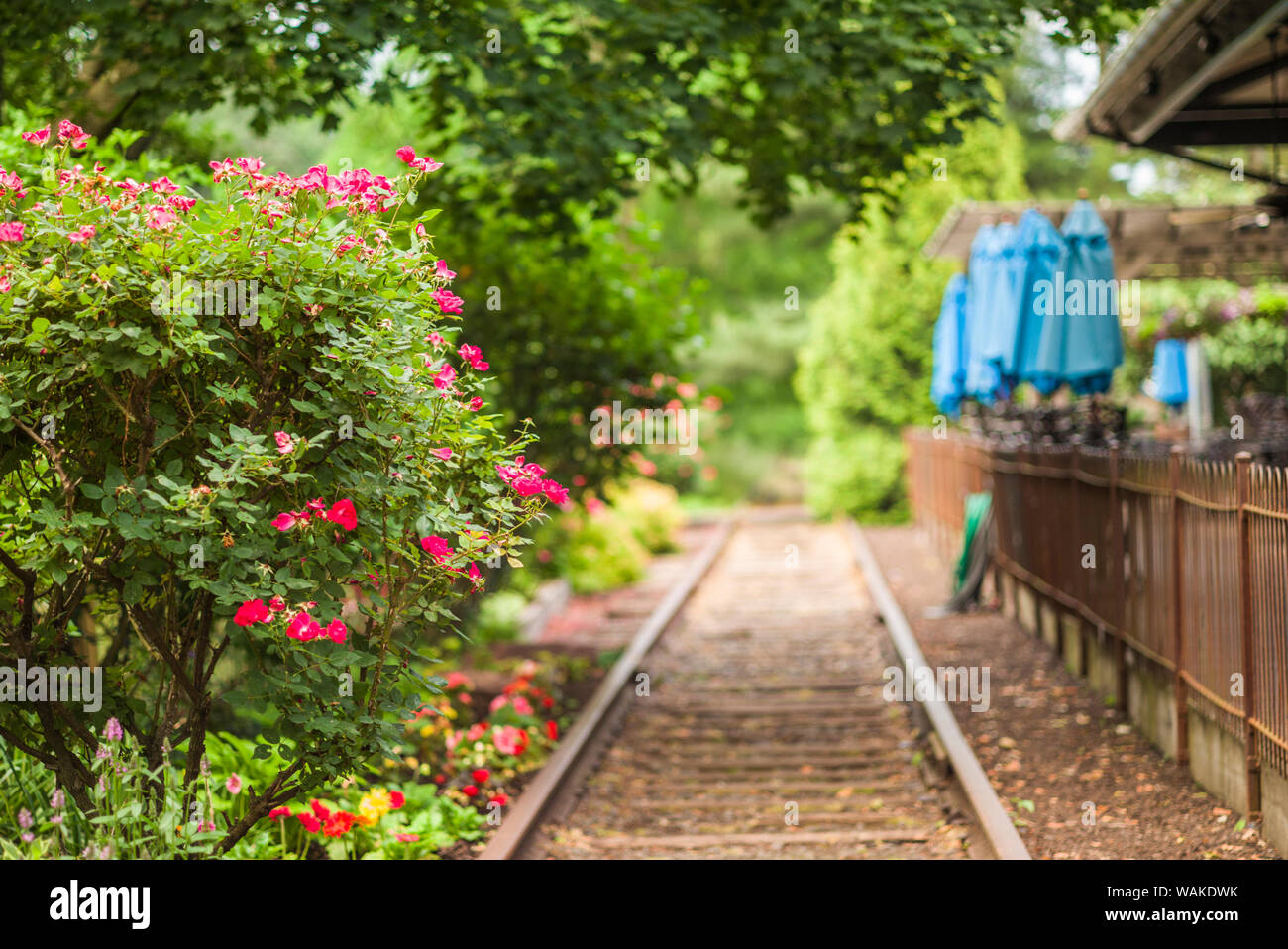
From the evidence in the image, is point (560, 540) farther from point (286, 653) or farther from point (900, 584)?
point (286, 653)

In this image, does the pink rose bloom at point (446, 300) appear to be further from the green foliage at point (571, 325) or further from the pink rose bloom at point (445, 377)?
the green foliage at point (571, 325)

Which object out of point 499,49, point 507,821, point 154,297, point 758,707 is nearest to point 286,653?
point 154,297

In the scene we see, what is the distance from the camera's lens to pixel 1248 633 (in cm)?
560

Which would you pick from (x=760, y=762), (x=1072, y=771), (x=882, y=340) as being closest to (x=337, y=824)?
(x=760, y=762)

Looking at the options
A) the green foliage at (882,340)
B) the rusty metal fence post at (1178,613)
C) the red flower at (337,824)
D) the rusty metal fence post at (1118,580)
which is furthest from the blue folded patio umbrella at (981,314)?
the green foliage at (882,340)

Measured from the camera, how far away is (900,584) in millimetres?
15156

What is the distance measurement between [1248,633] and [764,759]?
3297 mm

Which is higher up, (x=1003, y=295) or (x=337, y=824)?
(x=1003, y=295)

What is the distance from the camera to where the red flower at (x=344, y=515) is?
366 cm

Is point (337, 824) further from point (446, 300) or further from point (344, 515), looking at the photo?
point (446, 300)

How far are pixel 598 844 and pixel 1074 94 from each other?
36658 millimetres

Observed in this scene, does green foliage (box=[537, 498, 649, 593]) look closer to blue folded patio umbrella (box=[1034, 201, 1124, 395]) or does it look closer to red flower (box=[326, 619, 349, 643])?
blue folded patio umbrella (box=[1034, 201, 1124, 395])

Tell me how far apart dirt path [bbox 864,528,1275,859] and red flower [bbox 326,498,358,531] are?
12.2 ft

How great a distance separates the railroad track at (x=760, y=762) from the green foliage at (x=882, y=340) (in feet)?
35.5
